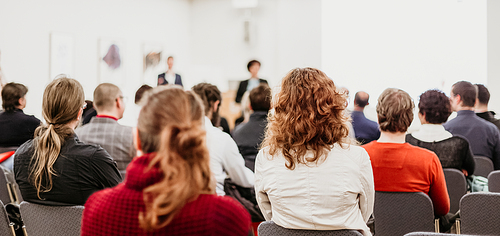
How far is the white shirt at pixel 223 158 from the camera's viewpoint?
2.88 metres

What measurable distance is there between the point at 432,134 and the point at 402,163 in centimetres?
79

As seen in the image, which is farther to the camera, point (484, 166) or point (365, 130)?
point (365, 130)

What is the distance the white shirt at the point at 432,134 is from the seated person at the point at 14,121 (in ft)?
10.8

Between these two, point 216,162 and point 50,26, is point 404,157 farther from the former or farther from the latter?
point 50,26

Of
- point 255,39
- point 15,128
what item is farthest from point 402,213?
point 255,39

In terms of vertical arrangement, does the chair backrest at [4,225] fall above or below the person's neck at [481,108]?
below

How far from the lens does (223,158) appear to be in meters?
2.93

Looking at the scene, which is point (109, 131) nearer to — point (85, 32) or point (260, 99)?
point (260, 99)

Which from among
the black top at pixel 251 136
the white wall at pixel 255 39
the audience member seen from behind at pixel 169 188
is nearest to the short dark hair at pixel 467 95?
the black top at pixel 251 136

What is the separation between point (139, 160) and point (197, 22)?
8.79m

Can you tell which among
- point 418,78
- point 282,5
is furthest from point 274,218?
point 282,5

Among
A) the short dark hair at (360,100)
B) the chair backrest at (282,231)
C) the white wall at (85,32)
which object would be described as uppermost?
the white wall at (85,32)

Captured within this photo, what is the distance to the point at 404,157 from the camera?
7.78 ft

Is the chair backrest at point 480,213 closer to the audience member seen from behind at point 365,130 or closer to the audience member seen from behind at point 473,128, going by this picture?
the audience member seen from behind at point 473,128
